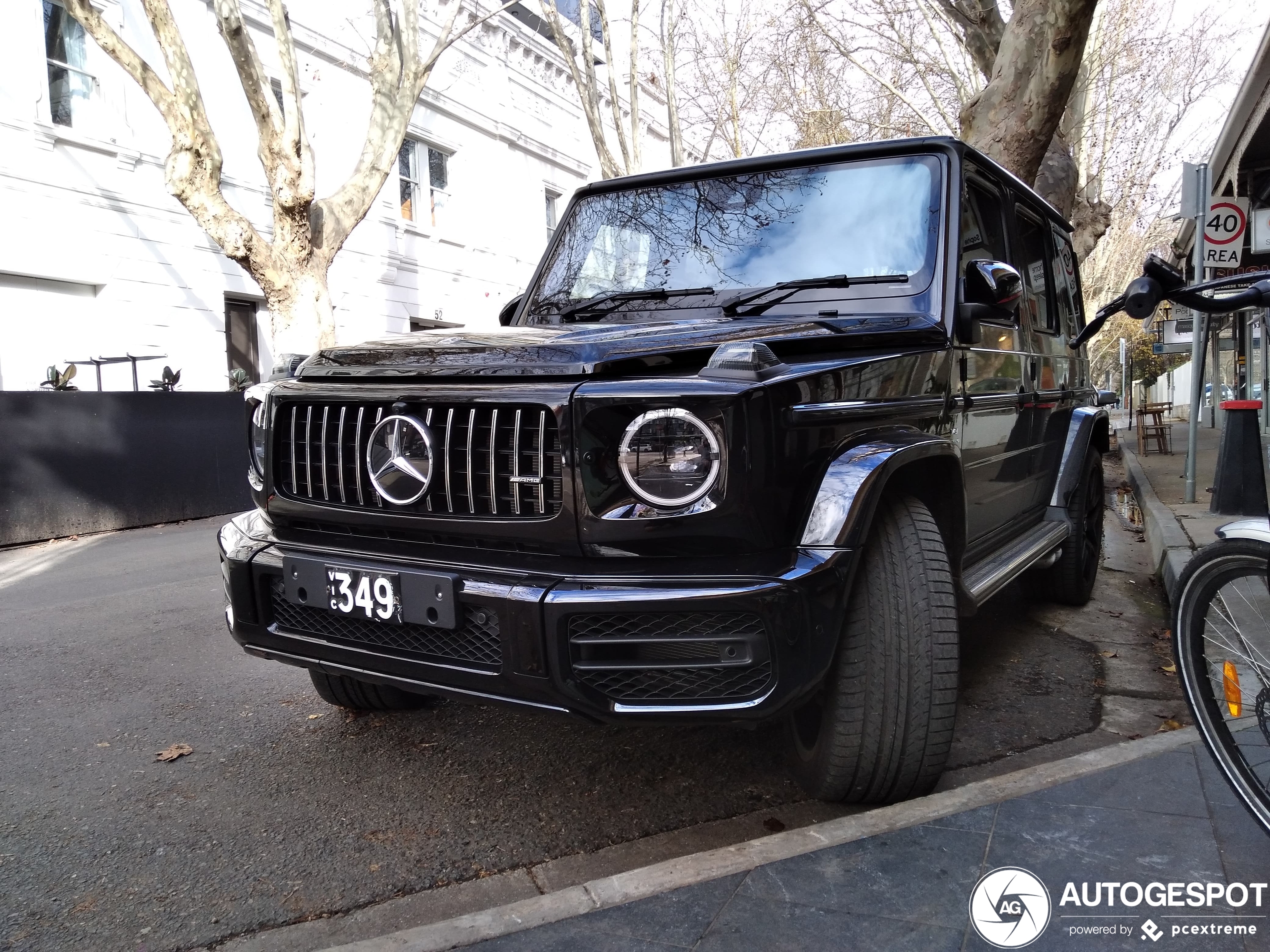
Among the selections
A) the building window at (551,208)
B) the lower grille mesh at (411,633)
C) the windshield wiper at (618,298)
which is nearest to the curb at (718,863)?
the lower grille mesh at (411,633)

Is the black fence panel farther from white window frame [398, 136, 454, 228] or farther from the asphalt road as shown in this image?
white window frame [398, 136, 454, 228]

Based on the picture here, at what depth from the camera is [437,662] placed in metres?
2.17

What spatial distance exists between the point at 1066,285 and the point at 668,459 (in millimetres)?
3704

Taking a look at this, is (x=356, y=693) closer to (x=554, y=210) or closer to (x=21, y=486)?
(x=21, y=486)

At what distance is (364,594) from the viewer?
2240 mm

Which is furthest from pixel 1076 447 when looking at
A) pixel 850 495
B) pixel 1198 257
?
pixel 1198 257

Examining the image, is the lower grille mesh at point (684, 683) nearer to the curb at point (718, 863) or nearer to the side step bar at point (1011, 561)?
the curb at point (718, 863)

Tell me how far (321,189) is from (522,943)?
1462 cm

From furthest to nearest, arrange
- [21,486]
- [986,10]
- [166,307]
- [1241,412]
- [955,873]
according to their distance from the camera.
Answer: [166,307]
[986,10]
[21,486]
[1241,412]
[955,873]

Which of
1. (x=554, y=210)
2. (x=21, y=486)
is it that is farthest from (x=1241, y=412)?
(x=554, y=210)

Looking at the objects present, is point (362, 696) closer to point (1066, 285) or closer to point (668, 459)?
point (668, 459)

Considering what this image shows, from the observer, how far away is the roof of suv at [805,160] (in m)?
3.10

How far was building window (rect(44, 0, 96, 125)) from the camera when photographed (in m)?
10.3

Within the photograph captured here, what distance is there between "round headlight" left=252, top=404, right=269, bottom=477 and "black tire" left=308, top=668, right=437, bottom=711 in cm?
82
